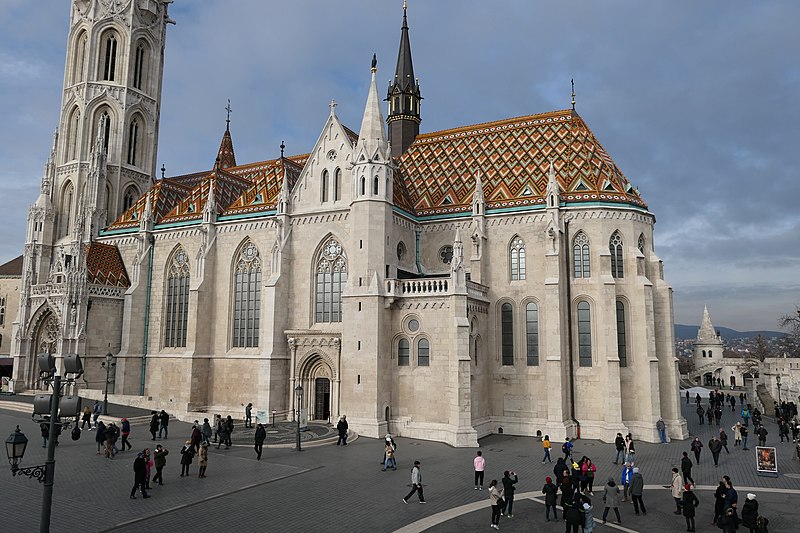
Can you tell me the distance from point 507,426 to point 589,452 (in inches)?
217

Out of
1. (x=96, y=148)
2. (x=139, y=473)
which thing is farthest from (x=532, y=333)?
(x=96, y=148)

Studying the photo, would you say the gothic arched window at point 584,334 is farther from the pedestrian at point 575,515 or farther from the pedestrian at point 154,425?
the pedestrian at point 154,425

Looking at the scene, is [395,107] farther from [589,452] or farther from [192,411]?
[589,452]

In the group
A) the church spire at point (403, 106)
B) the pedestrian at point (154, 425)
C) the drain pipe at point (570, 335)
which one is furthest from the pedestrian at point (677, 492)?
the church spire at point (403, 106)

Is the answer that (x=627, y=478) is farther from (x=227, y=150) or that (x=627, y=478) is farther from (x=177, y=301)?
(x=227, y=150)

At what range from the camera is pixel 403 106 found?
4200 cm

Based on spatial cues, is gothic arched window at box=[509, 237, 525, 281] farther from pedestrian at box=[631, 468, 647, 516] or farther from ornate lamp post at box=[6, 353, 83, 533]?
ornate lamp post at box=[6, 353, 83, 533]

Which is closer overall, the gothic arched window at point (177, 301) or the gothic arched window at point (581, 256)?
the gothic arched window at point (581, 256)

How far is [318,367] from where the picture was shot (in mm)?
31859

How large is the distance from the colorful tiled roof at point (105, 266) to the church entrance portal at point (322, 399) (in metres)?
16.8

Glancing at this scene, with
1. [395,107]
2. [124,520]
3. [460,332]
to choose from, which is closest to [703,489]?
[460,332]

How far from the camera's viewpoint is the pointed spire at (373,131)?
30.9 metres

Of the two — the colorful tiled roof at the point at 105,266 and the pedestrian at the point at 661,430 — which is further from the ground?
the colorful tiled roof at the point at 105,266

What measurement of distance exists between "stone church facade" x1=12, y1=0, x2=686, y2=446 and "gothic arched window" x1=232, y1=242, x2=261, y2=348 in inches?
4.8
